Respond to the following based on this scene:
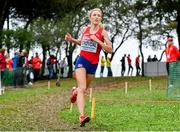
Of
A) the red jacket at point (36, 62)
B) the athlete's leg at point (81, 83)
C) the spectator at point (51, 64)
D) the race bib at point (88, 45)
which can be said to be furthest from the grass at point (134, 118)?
the spectator at point (51, 64)

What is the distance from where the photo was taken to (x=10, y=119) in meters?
10.4

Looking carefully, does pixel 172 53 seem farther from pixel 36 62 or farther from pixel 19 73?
pixel 36 62

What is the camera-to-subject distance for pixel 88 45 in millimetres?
9250

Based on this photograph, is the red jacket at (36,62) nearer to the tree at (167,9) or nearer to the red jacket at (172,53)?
the tree at (167,9)

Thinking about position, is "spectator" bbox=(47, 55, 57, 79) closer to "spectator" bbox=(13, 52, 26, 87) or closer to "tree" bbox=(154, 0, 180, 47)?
"tree" bbox=(154, 0, 180, 47)

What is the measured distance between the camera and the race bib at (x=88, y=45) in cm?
922

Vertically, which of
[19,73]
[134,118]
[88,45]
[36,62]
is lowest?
[134,118]

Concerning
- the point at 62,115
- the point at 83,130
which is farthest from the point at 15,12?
the point at 83,130

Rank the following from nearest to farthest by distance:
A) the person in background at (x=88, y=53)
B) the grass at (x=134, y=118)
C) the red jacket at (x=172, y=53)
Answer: the grass at (x=134, y=118) → the person in background at (x=88, y=53) → the red jacket at (x=172, y=53)

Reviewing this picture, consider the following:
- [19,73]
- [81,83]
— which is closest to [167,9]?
[19,73]

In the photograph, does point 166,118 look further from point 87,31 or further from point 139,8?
point 139,8

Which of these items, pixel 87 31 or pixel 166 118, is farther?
pixel 166 118

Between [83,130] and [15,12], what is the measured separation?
2960cm

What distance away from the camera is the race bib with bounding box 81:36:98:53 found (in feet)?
30.2
